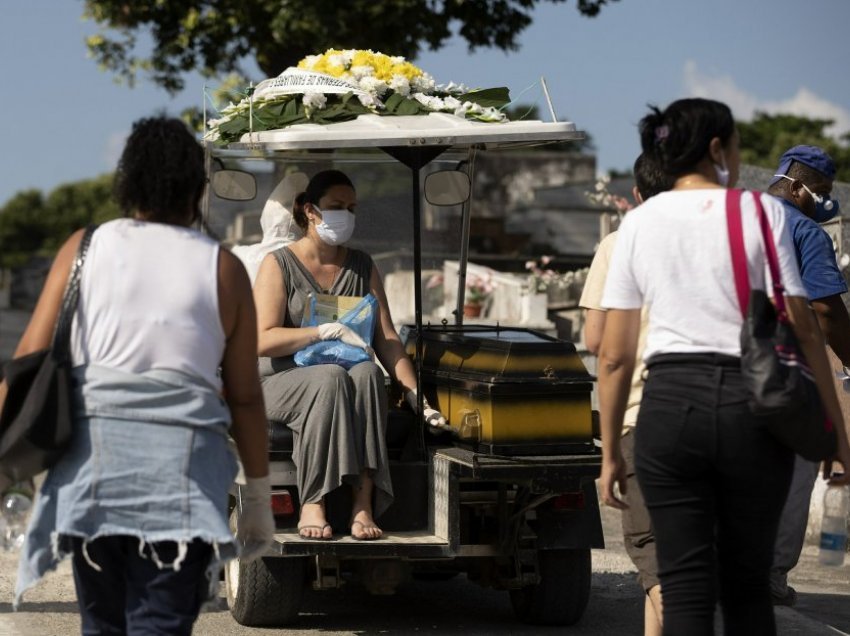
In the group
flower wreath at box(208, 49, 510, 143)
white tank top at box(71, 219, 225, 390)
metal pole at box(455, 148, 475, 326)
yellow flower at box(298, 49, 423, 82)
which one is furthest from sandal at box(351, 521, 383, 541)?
white tank top at box(71, 219, 225, 390)

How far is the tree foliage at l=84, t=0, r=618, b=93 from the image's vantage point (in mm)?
20109

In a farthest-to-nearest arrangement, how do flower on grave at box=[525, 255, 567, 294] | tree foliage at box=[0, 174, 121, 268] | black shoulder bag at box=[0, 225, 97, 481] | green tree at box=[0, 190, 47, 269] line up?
green tree at box=[0, 190, 47, 269], tree foliage at box=[0, 174, 121, 268], flower on grave at box=[525, 255, 567, 294], black shoulder bag at box=[0, 225, 97, 481]

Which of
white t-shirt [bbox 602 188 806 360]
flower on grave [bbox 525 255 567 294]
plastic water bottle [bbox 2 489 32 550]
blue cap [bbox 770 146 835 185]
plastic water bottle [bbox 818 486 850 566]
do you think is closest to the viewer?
white t-shirt [bbox 602 188 806 360]

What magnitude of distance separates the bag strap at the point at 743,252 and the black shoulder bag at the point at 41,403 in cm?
173

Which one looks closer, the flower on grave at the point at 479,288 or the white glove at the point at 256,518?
the white glove at the point at 256,518

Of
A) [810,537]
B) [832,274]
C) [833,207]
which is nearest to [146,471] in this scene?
[832,274]

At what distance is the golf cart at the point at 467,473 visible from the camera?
6.77m

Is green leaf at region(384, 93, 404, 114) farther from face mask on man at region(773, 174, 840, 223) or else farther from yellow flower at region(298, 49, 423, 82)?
face mask on man at region(773, 174, 840, 223)

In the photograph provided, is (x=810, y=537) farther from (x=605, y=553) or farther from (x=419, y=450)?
(x=419, y=450)

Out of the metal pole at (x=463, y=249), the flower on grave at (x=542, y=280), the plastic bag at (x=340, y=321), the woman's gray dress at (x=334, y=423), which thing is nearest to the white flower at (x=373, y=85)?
the metal pole at (x=463, y=249)

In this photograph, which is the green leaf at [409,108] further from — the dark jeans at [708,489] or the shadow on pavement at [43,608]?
the dark jeans at [708,489]

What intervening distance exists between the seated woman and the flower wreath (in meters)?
0.42

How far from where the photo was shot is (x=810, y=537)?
35.0 feet

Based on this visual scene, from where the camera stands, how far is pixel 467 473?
668 cm
